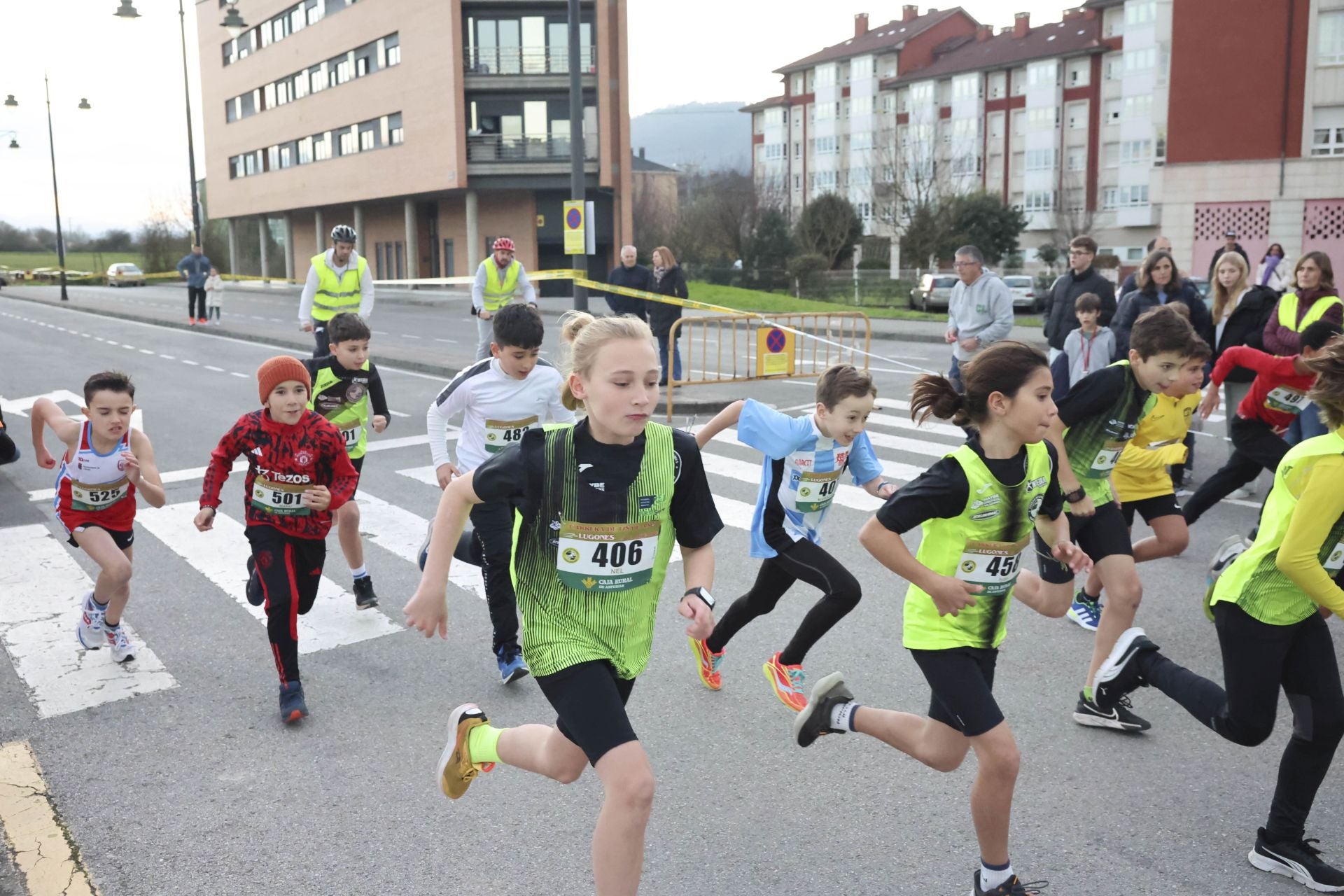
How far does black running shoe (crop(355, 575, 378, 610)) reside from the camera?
692cm

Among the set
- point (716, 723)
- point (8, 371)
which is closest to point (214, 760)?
point (716, 723)

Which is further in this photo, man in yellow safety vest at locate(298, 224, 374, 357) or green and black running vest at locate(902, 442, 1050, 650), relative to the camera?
man in yellow safety vest at locate(298, 224, 374, 357)

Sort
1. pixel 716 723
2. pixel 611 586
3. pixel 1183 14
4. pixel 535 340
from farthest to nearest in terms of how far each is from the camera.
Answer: pixel 1183 14, pixel 535 340, pixel 716 723, pixel 611 586

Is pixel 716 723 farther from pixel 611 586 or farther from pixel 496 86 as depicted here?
pixel 496 86

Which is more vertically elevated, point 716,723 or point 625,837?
point 625,837

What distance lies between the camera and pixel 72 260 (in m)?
91.4

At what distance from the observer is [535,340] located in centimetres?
579

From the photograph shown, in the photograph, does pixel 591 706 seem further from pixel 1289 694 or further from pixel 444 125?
pixel 444 125

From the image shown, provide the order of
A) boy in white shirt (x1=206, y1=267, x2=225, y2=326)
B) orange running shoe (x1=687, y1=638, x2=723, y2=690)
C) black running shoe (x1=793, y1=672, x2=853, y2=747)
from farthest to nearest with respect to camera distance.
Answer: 1. boy in white shirt (x1=206, y1=267, x2=225, y2=326)
2. orange running shoe (x1=687, y1=638, x2=723, y2=690)
3. black running shoe (x1=793, y1=672, x2=853, y2=747)

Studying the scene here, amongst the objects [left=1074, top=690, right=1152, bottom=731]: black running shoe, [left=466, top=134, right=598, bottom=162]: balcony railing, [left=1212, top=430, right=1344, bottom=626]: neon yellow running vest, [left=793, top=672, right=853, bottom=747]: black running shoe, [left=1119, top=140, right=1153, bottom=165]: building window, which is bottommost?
[left=1074, top=690, right=1152, bottom=731]: black running shoe

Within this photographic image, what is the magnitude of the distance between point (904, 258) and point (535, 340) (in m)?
55.6

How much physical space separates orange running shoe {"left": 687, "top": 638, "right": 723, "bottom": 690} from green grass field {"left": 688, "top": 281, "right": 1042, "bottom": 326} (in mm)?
24472

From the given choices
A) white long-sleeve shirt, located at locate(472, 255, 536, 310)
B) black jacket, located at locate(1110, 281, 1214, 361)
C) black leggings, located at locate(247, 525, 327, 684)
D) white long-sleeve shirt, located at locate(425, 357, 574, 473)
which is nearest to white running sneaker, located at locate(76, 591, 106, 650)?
black leggings, located at locate(247, 525, 327, 684)

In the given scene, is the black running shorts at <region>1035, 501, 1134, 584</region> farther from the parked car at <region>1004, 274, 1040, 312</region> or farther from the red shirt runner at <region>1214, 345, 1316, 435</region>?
the parked car at <region>1004, 274, 1040, 312</region>
